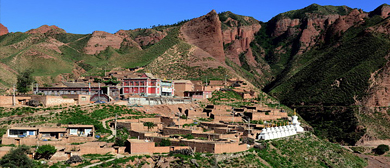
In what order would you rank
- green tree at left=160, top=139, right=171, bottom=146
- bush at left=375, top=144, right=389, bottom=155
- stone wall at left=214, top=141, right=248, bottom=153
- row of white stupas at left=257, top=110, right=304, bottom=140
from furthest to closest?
bush at left=375, top=144, right=389, bottom=155 → row of white stupas at left=257, top=110, right=304, bottom=140 → green tree at left=160, top=139, right=171, bottom=146 → stone wall at left=214, top=141, right=248, bottom=153

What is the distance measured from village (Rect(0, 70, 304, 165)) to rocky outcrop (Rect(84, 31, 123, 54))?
8135 centimetres

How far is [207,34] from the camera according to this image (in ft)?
455

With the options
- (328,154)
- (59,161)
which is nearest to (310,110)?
(328,154)

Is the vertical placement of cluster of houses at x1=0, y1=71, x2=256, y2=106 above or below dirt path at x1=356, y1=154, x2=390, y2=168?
above

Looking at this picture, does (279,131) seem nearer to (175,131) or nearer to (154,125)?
(175,131)

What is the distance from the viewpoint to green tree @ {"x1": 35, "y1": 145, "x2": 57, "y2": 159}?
35.4m

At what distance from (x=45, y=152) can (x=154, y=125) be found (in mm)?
15094

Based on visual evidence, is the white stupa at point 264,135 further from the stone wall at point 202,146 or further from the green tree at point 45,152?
the green tree at point 45,152

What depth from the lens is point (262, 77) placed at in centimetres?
18762

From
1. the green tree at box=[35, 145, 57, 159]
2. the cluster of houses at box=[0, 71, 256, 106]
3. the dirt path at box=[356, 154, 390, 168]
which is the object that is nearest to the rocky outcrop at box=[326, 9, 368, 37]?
the cluster of houses at box=[0, 71, 256, 106]

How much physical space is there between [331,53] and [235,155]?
116 meters

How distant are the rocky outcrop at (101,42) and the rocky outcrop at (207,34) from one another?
38.6 meters

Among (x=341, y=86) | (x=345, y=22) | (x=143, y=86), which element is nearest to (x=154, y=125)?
(x=143, y=86)

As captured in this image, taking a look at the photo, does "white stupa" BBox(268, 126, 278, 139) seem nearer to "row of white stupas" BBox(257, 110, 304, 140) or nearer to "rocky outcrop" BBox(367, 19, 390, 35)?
"row of white stupas" BBox(257, 110, 304, 140)
